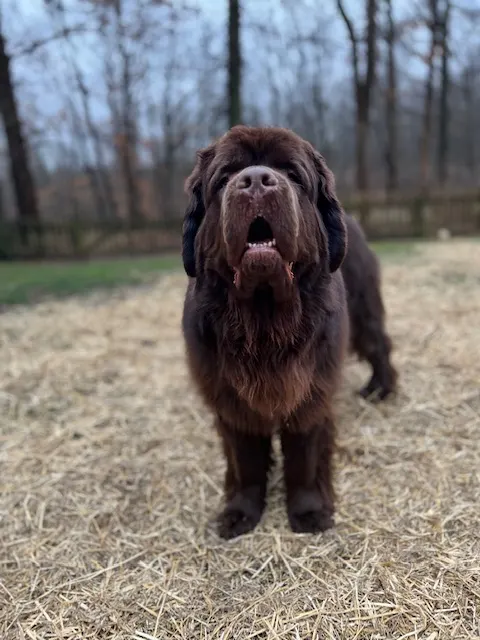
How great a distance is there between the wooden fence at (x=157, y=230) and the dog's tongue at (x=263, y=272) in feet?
39.3

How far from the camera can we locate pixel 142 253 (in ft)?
45.0

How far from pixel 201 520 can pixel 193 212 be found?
151 cm

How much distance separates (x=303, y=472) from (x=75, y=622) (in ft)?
3.78

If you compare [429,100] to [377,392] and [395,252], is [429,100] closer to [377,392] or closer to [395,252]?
[395,252]

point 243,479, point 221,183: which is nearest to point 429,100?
point 221,183

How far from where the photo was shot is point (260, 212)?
1.75 m

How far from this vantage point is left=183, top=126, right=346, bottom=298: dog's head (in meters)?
1.77

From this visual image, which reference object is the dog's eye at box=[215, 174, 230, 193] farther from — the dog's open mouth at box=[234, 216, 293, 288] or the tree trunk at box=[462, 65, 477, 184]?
the tree trunk at box=[462, 65, 477, 184]

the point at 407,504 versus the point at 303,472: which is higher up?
the point at 303,472

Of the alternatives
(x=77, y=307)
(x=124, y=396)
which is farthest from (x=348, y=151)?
(x=124, y=396)

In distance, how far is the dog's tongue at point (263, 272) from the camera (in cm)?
180

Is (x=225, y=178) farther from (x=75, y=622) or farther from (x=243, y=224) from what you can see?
(x=75, y=622)

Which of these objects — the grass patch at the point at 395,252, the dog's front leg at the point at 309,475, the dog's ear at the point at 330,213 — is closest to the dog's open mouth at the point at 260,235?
the dog's ear at the point at 330,213

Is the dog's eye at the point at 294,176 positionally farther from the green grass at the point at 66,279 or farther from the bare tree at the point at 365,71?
the bare tree at the point at 365,71
